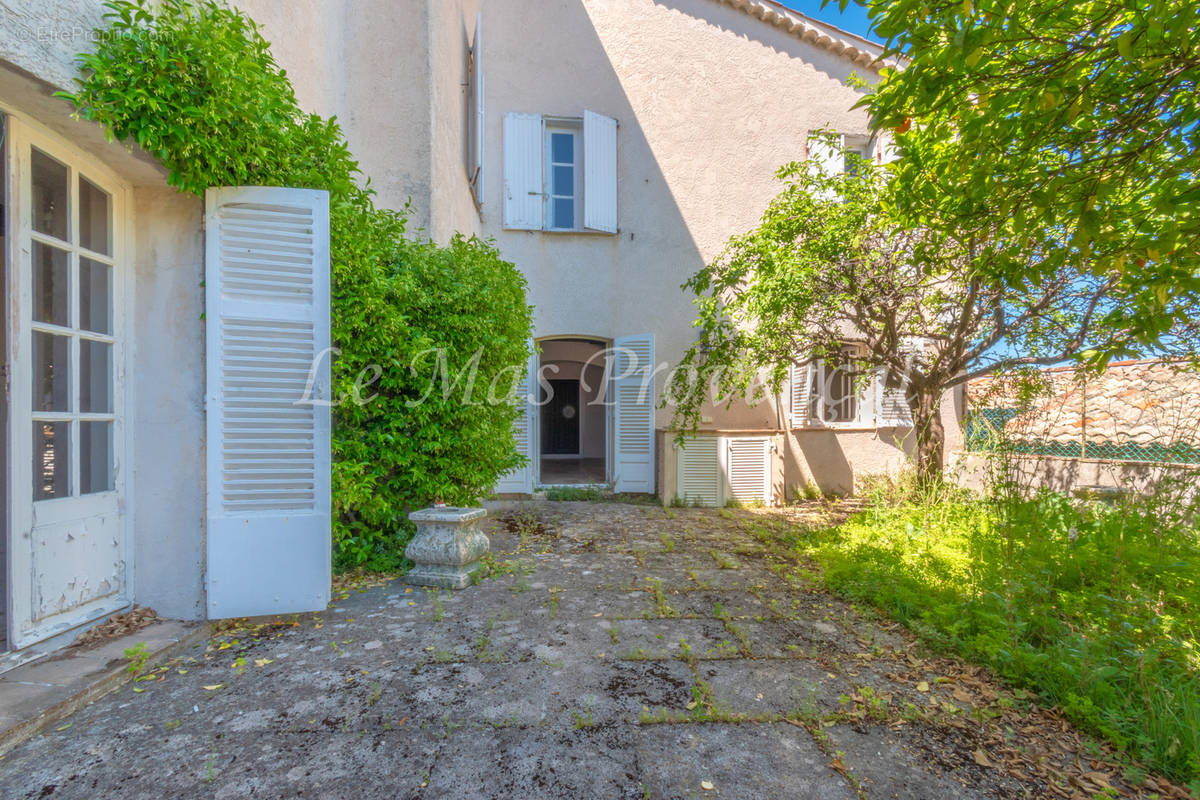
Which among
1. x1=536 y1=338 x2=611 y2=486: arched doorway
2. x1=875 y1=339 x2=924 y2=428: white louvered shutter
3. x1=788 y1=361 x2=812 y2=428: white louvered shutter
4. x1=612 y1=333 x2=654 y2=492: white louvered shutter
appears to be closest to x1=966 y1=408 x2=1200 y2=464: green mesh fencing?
x1=875 y1=339 x2=924 y2=428: white louvered shutter

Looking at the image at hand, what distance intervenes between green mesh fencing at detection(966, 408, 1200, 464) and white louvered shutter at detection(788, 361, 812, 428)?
1707 mm

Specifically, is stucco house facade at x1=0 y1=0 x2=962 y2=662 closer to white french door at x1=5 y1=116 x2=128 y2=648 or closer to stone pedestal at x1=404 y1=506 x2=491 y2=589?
white french door at x1=5 y1=116 x2=128 y2=648

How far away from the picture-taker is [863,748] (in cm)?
176

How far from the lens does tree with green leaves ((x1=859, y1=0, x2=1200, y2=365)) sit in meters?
1.61

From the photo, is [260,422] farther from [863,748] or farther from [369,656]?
[863,748]

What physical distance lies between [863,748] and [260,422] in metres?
2.98

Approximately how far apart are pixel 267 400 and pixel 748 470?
4.83 m

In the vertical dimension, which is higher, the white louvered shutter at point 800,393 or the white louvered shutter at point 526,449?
the white louvered shutter at point 800,393

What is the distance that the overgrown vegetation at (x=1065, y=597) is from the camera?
187 cm

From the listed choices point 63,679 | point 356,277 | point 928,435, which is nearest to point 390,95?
point 356,277

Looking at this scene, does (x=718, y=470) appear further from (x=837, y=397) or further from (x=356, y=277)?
(x=356, y=277)

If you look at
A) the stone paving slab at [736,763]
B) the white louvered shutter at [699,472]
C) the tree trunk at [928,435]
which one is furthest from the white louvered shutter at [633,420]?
the stone paving slab at [736,763]

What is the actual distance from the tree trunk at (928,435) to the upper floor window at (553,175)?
392 cm

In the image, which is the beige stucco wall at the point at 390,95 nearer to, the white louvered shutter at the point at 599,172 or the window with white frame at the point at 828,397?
the white louvered shutter at the point at 599,172
